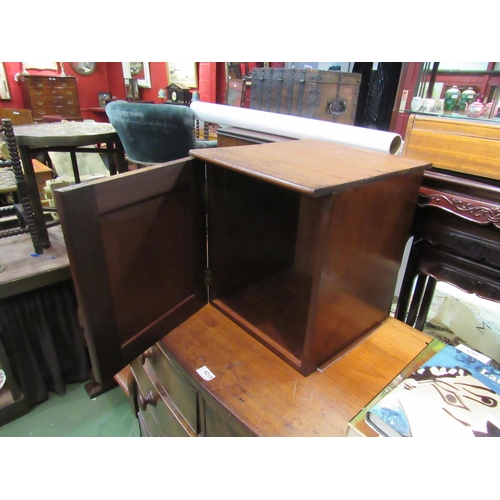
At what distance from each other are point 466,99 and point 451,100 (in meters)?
0.06

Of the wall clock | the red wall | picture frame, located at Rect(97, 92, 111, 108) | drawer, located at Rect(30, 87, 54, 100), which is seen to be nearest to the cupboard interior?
the red wall

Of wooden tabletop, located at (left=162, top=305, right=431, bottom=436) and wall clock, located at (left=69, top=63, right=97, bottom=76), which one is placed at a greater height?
wall clock, located at (left=69, top=63, right=97, bottom=76)

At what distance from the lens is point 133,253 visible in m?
0.69

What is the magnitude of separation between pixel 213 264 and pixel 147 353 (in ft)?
0.99

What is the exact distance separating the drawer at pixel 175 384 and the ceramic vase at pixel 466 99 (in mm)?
1582

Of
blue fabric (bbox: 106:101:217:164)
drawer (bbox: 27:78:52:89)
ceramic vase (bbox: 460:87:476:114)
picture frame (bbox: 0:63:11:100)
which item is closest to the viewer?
blue fabric (bbox: 106:101:217:164)

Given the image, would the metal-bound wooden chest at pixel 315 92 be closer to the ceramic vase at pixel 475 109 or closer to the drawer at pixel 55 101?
the ceramic vase at pixel 475 109

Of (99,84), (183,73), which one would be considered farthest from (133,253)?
(99,84)

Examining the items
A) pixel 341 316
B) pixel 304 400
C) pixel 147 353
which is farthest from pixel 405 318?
pixel 147 353

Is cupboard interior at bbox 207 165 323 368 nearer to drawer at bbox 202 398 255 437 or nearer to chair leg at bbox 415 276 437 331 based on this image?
drawer at bbox 202 398 255 437

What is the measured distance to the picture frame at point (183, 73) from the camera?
4219 millimetres

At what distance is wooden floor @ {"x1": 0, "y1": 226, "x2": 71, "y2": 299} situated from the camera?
1.37m

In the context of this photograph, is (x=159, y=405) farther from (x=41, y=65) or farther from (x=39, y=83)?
(x=41, y=65)

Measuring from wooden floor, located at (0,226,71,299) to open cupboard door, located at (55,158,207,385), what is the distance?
0.86 metres
